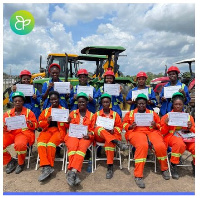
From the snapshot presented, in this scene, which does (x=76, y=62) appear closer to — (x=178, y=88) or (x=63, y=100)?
(x=63, y=100)

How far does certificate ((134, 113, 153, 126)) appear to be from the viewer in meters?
4.13

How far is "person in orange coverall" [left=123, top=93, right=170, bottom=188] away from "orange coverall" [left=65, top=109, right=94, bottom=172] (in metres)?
0.82

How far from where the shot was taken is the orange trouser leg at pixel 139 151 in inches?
147

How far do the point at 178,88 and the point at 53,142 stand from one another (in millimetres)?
3093

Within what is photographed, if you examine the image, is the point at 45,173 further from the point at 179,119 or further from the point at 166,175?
the point at 179,119

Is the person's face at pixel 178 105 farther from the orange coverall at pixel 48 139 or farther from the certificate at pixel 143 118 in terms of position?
the orange coverall at pixel 48 139

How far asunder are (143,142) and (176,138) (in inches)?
27.4

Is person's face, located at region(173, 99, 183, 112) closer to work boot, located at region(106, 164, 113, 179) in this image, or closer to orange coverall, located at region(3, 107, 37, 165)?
work boot, located at region(106, 164, 113, 179)

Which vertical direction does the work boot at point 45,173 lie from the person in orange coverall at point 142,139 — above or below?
below

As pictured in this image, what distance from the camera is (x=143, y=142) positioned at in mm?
3865

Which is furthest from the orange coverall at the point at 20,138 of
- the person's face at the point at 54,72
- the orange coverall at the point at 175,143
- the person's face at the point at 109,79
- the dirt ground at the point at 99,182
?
the orange coverall at the point at 175,143

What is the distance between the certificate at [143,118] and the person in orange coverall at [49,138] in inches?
63.1

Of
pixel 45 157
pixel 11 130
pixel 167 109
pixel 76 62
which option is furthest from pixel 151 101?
pixel 76 62

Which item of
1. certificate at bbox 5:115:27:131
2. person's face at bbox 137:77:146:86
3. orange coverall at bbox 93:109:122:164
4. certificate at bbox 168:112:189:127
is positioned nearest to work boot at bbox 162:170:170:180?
certificate at bbox 168:112:189:127
